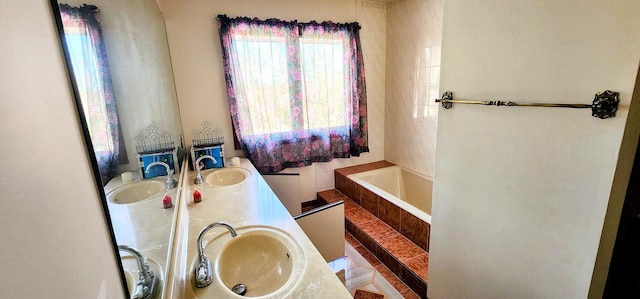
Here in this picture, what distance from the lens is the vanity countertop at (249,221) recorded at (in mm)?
922

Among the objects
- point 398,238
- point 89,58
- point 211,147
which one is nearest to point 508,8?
point 89,58

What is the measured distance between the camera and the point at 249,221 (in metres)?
1.38

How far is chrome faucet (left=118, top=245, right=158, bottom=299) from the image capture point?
576 mm

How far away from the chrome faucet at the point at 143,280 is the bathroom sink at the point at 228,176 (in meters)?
1.51

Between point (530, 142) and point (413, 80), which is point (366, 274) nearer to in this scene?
point (530, 142)

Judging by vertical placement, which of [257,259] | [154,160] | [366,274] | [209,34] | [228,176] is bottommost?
[366,274]

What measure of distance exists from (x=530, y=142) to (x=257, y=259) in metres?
1.28

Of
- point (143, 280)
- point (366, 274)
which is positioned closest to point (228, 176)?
point (366, 274)

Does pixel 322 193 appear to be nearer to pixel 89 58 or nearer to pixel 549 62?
pixel 549 62

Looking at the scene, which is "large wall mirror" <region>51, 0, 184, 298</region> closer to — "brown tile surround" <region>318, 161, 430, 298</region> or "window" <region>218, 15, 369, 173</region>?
"window" <region>218, 15, 369, 173</region>

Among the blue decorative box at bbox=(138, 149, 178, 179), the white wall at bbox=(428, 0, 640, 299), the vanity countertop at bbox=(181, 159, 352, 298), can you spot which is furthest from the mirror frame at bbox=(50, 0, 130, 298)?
the white wall at bbox=(428, 0, 640, 299)

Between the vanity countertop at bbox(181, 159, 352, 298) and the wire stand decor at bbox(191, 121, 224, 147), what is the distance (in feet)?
1.39

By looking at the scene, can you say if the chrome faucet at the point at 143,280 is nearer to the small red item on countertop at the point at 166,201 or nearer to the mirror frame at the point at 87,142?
the mirror frame at the point at 87,142

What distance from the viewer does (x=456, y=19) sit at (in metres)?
1.21
